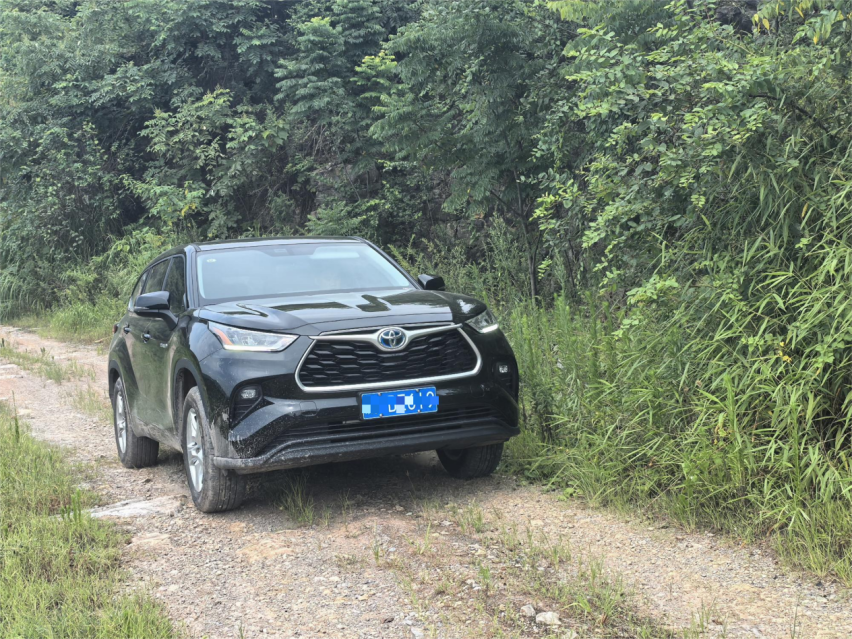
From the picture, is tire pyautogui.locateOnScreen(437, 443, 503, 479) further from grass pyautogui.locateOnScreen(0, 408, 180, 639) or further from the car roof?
grass pyautogui.locateOnScreen(0, 408, 180, 639)

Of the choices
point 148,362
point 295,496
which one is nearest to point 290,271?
point 148,362

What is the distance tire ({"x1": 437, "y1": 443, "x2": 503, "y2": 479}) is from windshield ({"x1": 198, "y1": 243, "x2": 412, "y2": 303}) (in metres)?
1.30

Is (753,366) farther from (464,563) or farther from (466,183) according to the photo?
(466,183)

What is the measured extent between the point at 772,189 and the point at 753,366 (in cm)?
105

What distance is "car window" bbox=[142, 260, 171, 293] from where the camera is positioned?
21.1ft

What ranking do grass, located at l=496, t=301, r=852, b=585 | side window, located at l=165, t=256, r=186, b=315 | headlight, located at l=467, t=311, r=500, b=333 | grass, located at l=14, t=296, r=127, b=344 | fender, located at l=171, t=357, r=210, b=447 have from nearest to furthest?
grass, located at l=496, t=301, r=852, b=585
fender, located at l=171, t=357, r=210, b=447
headlight, located at l=467, t=311, r=500, b=333
side window, located at l=165, t=256, r=186, b=315
grass, located at l=14, t=296, r=127, b=344

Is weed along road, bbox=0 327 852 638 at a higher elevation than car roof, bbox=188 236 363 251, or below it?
below

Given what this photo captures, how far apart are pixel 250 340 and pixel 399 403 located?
3.02ft

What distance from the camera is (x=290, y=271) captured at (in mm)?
5812

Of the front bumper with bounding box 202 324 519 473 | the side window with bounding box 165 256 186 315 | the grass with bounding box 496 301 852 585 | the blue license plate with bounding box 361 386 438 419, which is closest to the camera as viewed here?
the grass with bounding box 496 301 852 585

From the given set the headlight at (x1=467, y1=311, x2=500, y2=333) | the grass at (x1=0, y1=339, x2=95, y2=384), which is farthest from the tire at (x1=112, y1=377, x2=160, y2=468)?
the grass at (x1=0, y1=339, x2=95, y2=384)

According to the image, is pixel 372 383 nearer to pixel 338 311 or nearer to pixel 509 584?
pixel 338 311

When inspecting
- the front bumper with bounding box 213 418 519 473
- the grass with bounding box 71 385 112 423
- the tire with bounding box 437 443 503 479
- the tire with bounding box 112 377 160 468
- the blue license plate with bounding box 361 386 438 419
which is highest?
the blue license plate with bounding box 361 386 438 419

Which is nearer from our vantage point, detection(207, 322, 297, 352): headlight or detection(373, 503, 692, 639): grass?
detection(373, 503, 692, 639): grass
